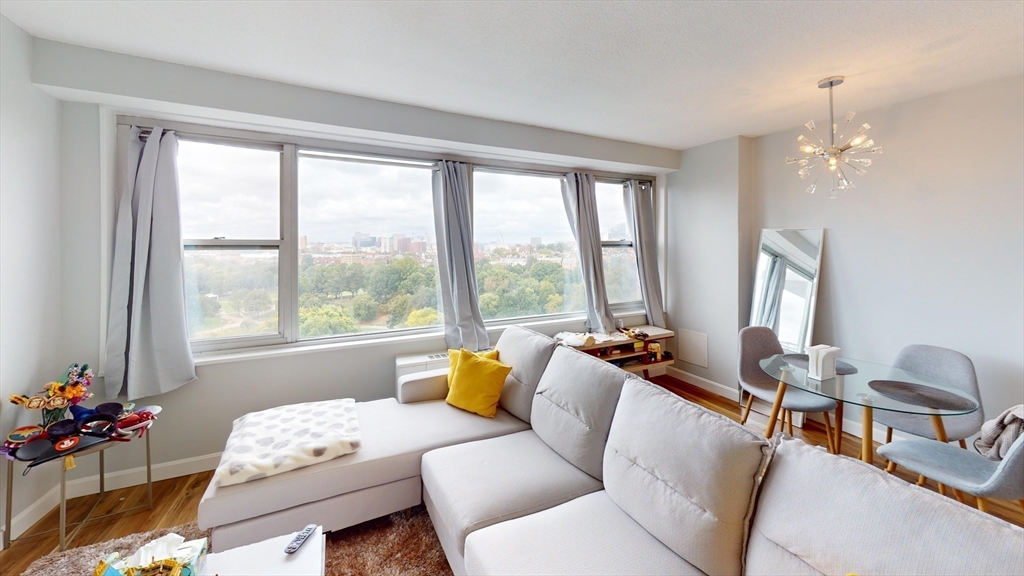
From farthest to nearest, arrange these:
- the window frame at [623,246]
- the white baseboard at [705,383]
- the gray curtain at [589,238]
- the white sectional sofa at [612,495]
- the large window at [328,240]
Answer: the window frame at [623,246] → the gray curtain at [589,238] → the white baseboard at [705,383] → the large window at [328,240] → the white sectional sofa at [612,495]

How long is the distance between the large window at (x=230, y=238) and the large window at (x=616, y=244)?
10.2ft

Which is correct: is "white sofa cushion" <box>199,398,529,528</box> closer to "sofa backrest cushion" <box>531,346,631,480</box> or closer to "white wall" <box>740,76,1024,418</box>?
"sofa backrest cushion" <box>531,346,631,480</box>

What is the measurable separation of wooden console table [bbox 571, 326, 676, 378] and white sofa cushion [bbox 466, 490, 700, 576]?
2.18 metres

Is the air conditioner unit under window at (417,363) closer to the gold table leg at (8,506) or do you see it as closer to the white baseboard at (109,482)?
the white baseboard at (109,482)

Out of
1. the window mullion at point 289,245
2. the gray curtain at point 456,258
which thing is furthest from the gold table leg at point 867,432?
the window mullion at point 289,245

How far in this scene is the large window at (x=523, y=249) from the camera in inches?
145

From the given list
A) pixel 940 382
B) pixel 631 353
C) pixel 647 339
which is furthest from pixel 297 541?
pixel 940 382

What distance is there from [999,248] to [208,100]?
492cm

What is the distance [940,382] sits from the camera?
7.66ft

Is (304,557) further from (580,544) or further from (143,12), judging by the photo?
(143,12)

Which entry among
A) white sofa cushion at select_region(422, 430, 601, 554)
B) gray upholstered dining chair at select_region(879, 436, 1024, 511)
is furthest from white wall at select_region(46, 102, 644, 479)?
gray upholstered dining chair at select_region(879, 436, 1024, 511)

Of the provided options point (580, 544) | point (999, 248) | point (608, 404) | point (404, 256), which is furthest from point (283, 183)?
point (999, 248)

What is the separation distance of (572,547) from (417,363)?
1.94 meters

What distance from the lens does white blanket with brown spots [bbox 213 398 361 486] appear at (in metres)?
1.75
